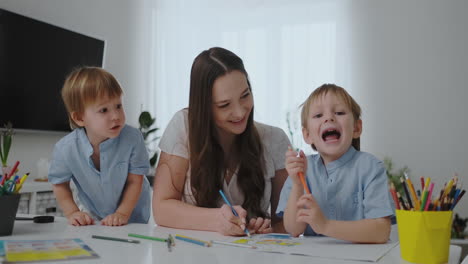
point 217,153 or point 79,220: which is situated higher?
point 217,153

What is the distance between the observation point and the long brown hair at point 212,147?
54.4 inches

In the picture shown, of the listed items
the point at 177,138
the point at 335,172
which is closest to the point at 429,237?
the point at 335,172

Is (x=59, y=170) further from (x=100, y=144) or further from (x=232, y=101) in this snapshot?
(x=232, y=101)

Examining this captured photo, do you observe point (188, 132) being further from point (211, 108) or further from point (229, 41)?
point (229, 41)

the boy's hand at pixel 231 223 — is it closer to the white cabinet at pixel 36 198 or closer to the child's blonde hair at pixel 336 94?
the child's blonde hair at pixel 336 94

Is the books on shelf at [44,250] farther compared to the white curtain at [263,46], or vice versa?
the white curtain at [263,46]

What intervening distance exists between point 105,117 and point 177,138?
23 centimetres

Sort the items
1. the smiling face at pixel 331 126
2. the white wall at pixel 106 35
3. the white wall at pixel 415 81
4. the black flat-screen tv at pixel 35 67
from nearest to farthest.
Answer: the smiling face at pixel 331 126, the black flat-screen tv at pixel 35 67, the white wall at pixel 106 35, the white wall at pixel 415 81

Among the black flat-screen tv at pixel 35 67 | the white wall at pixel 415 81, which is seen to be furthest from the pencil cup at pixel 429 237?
the white wall at pixel 415 81

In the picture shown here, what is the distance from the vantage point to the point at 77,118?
152 centimetres

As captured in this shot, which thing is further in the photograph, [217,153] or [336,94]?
[217,153]

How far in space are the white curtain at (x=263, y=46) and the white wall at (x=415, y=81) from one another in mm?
252

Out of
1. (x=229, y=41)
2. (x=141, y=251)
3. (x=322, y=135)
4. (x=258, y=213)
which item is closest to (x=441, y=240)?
(x=322, y=135)

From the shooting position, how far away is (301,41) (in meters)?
4.43
